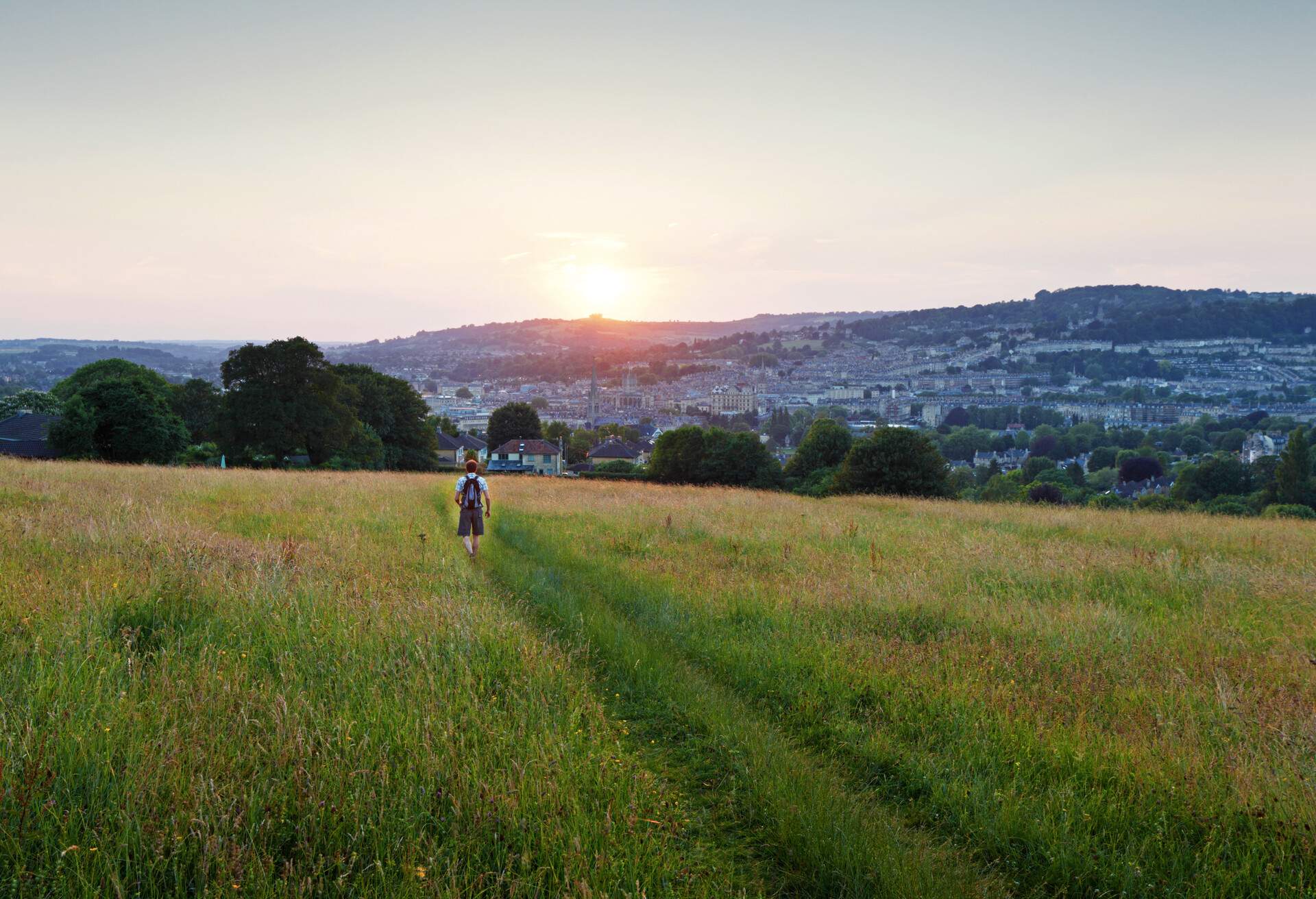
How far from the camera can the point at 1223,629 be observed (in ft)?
25.6

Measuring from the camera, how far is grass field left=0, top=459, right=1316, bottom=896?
3479 mm

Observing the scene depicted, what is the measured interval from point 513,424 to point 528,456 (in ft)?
19.8

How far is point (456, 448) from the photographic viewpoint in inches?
3752

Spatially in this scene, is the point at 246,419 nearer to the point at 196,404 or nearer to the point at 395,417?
the point at 395,417

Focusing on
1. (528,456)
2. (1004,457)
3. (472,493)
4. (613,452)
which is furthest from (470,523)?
(1004,457)

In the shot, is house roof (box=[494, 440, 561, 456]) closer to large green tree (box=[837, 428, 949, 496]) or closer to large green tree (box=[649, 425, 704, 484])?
large green tree (box=[649, 425, 704, 484])

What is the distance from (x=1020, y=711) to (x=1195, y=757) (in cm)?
109

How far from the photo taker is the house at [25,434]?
1636 inches

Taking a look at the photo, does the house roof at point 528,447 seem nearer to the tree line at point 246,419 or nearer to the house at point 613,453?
the house at point 613,453

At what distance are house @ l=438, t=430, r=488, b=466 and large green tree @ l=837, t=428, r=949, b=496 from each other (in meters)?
50.5

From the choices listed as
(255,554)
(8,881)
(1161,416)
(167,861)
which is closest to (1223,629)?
(167,861)

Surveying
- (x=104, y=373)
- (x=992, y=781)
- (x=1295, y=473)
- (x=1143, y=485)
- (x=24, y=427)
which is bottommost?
(x=1143, y=485)

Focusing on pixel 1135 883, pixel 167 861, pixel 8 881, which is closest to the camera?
pixel 8 881

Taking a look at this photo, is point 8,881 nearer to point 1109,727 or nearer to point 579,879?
point 579,879
